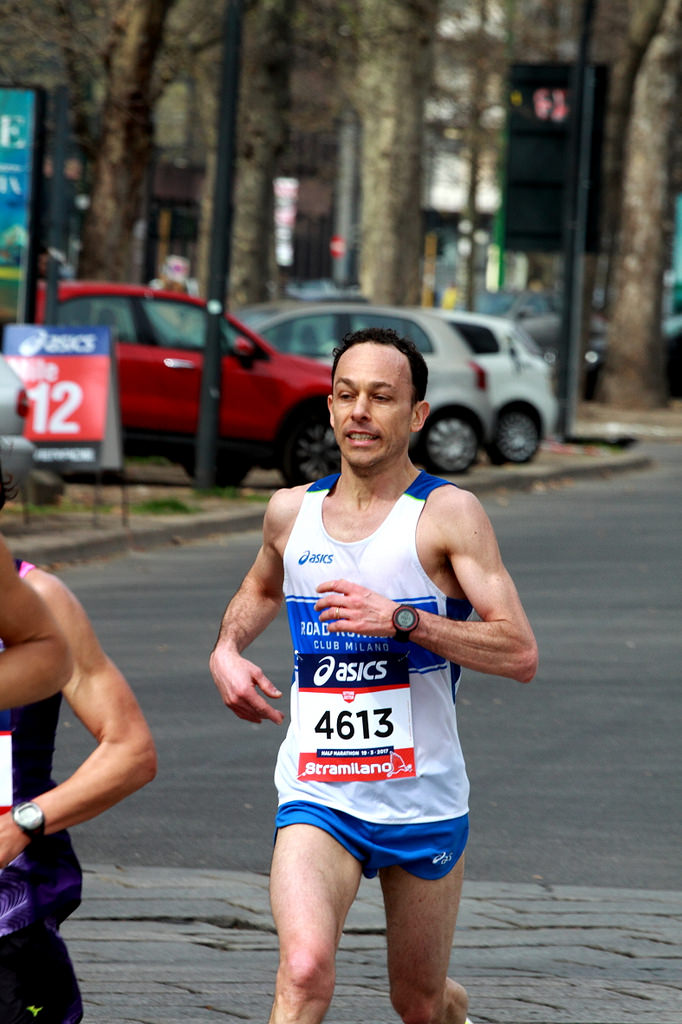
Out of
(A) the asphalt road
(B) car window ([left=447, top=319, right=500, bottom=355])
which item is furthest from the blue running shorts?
(B) car window ([left=447, top=319, right=500, bottom=355])

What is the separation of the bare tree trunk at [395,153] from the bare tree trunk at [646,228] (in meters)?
3.74

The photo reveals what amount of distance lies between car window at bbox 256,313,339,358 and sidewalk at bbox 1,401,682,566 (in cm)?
135

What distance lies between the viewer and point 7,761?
3145 millimetres

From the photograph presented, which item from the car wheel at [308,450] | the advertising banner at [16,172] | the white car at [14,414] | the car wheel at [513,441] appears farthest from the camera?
the car wheel at [513,441]

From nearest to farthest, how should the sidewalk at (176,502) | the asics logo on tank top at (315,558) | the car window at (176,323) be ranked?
1. the asics logo on tank top at (315,558)
2. the sidewalk at (176,502)
3. the car window at (176,323)

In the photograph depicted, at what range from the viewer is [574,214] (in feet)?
87.1

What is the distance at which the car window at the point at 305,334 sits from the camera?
20.6 m

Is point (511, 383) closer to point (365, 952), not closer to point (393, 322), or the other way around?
point (393, 322)

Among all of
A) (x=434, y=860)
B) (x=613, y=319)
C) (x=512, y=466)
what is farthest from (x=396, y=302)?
(x=434, y=860)


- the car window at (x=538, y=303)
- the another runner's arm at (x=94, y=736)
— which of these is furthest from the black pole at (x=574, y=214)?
the another runner's arm at (x=94, y=736)

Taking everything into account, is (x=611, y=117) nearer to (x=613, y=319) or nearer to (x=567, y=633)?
(x=613, y=319)

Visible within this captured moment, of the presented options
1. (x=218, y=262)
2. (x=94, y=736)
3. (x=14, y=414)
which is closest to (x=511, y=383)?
(x=218, y=262)

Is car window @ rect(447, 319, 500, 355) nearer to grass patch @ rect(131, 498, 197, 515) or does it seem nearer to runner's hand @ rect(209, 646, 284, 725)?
grass patch @ rect(131, 498, 197, 515)

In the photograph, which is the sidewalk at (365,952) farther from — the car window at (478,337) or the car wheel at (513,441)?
the car wheel at (513,441)
